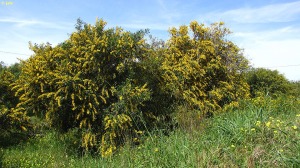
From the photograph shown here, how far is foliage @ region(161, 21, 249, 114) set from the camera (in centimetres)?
1176

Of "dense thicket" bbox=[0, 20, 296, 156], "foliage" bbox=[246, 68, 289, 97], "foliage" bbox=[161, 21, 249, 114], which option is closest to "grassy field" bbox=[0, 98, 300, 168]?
"dense thicket" bbox=[0, 20, 296, 156]

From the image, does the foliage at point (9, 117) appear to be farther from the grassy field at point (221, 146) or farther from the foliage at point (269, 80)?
the foliage at point (269, 80)

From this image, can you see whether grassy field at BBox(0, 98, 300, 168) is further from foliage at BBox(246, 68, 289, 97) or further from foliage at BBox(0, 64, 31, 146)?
foliage at BBox(246, 68, 289, 97)

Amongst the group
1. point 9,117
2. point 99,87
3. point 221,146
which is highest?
point 99,87

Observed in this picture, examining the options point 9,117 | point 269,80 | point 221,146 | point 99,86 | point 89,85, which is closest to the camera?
point 221,146

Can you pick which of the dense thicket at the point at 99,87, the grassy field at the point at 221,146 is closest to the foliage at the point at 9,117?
the dense thicket at the point at 99,87

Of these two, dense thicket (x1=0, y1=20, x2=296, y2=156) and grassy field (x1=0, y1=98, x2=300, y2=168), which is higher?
dense thicket (x1=0, y1=20, x2=296, y2=156)

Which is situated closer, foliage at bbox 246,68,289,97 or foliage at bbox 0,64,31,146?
foliage at bbox 0,64,31,146

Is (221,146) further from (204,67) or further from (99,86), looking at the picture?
(204,67)

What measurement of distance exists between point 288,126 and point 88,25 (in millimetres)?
6568

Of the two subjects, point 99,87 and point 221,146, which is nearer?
point 221,146

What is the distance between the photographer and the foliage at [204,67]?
38.6 ft

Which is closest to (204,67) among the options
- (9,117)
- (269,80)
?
(9,117)

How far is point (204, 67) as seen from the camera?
12.8 meters
